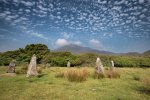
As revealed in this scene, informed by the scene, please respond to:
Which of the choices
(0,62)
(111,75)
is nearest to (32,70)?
(111,75)

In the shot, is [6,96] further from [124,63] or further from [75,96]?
[124,63]

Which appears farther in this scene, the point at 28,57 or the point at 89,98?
the point at 28,57

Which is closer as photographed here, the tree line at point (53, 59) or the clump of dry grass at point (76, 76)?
the clump of dry grass at point (76, 76)

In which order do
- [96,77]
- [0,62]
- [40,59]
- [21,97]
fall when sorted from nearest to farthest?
[21,97]
[96,77]
[0,62]
[40,59]

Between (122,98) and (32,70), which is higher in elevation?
(32,70)

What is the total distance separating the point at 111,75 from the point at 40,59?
35386 millimetres

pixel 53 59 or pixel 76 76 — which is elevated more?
pixel 53 59

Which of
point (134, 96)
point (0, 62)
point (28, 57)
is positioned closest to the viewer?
point (134, 96)

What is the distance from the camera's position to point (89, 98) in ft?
29.7

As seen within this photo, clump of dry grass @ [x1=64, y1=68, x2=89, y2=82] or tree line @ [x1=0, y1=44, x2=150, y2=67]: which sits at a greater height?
tree line @ [x1=0, y1=44, x2=150, y2=67]

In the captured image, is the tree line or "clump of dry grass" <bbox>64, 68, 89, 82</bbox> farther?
the tree line

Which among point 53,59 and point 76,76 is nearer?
point 76,76

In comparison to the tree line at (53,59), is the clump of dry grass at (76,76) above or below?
below

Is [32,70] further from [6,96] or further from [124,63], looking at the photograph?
[124,63]
